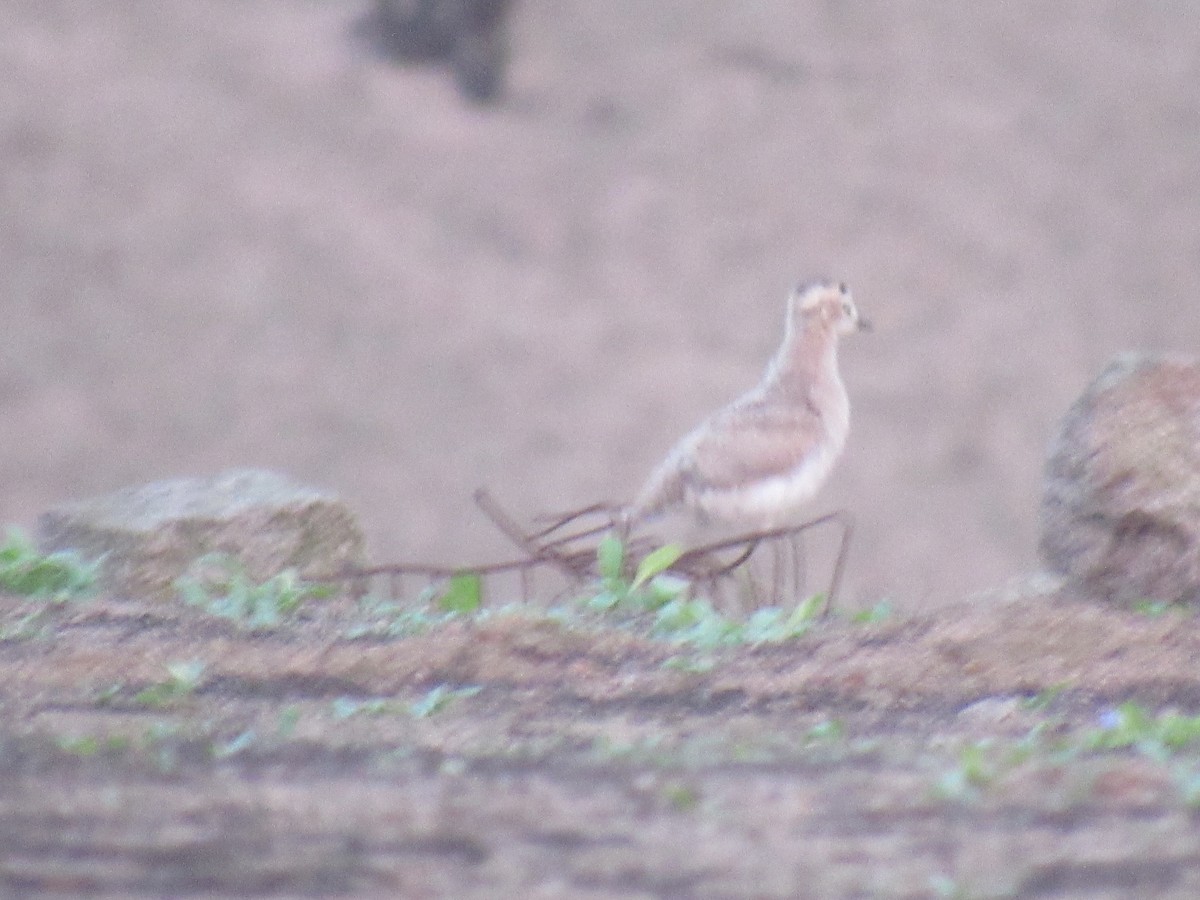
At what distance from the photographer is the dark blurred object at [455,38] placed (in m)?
17.1

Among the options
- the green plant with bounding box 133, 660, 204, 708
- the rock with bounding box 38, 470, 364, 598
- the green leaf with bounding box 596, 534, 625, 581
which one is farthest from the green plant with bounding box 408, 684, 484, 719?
the rock with bounding box 38, 470, 364, 598

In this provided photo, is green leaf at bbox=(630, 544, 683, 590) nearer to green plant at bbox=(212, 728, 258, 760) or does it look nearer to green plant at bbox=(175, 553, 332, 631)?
green plant at bbox=(175, 553, 332, 631)

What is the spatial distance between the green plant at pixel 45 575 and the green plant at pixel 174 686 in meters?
0.77

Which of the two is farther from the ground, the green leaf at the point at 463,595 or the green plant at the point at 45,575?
the green plant at the point at 45,575

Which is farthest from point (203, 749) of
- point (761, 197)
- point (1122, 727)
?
point (761, 197)

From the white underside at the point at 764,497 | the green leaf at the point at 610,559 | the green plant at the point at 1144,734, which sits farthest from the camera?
the white underside at the point at 764,497

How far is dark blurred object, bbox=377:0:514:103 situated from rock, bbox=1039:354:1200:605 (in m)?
12.6

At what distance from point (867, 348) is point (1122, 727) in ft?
37.7

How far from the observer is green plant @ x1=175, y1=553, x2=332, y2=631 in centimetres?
508

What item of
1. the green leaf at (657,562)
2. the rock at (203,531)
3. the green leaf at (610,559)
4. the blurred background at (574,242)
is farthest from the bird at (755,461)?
the blurred background at (574,242)

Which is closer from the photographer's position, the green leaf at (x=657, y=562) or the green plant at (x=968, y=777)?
the green plant at (x=968, y=777)

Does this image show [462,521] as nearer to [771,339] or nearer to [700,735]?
[771,339]

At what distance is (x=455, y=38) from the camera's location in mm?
17375

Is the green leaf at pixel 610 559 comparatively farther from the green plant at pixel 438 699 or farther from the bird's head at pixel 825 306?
the bird's head at pixel 825 306
